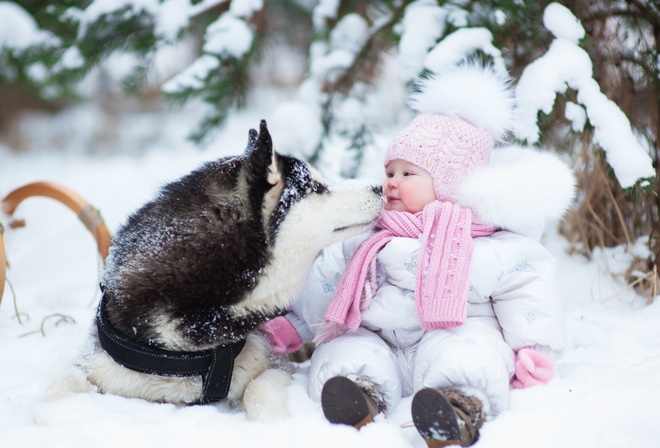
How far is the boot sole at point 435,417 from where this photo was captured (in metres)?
1.54

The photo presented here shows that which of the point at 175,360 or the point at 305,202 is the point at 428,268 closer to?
the point at 305,202

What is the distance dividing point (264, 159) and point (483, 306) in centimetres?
101

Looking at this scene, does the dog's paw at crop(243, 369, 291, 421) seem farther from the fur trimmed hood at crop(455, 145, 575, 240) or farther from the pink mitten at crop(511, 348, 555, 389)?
the fur trimmed hood at crop(455, 145, 575, 240)

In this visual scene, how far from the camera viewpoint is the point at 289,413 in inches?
73.5

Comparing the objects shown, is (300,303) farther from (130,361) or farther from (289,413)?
(130,361)

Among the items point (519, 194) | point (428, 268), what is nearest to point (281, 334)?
point (428, 268)

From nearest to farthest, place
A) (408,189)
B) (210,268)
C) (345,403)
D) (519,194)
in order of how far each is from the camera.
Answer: (345,403), (210,268), (519,194), (408,189)

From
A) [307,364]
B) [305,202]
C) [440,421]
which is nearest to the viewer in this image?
[440,421]

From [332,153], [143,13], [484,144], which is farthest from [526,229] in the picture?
[143,13]

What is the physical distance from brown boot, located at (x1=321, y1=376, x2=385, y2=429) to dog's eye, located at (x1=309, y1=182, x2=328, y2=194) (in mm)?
665

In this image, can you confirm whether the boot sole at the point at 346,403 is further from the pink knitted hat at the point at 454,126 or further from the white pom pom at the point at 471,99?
the white pom pom at the point at 471,99

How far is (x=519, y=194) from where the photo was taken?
208 cm

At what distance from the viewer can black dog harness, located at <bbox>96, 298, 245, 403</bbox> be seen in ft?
6.10

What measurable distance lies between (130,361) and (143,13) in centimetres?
239
